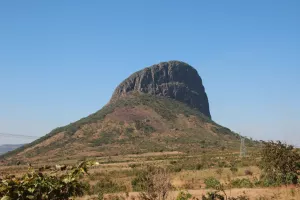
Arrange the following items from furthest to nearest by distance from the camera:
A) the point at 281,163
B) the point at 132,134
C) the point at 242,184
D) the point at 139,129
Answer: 1. the point at 139,129
2. the point at 132,134
3. the point at 281,163
4. the point at 242,184

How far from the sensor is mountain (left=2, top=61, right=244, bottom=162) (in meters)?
95.7

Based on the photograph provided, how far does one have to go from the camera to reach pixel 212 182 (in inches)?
875

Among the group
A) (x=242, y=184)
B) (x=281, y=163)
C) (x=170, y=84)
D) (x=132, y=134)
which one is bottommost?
(x=242, y=184)

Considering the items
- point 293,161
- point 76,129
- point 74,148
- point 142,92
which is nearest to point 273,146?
point 293,161

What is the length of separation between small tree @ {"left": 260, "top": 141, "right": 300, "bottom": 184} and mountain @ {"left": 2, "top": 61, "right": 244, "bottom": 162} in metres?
59.0

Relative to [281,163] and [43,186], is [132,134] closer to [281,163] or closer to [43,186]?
[281,163]

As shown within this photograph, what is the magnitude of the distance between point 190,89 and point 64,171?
175 metres

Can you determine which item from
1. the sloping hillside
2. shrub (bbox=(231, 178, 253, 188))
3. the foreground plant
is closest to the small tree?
shrub (bbox=(231, 178, 253, 188))

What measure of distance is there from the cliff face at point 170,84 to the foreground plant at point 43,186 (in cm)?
15681

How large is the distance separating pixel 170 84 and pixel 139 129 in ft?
186

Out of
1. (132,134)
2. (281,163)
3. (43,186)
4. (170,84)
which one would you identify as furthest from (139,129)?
(43,186)

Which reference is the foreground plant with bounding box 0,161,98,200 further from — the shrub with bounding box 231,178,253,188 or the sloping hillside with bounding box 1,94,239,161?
the sloping hillside with bounding box 1,94,239,161

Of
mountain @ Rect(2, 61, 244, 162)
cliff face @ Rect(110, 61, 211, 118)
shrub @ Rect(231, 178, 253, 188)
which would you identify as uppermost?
cliff face @ Rect(110, 61, 211, 118)

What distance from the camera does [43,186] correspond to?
13.5ft
